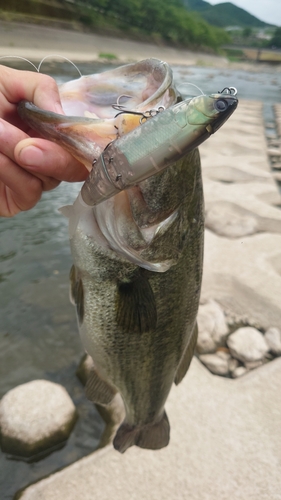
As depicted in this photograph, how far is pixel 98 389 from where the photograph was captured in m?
1.90

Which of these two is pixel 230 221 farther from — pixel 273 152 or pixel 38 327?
pixel 273 152

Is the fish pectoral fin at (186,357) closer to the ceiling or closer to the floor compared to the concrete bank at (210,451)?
closer to the ceiling

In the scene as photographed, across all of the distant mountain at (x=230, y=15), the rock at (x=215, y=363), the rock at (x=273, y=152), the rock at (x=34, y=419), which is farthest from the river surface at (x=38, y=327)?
the distant mountain at (x=230, y=15)

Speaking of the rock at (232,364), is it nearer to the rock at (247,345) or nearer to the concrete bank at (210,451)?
the rock at (247,345)

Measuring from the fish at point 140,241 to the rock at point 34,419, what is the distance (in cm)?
66

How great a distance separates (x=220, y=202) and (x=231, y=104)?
508cm

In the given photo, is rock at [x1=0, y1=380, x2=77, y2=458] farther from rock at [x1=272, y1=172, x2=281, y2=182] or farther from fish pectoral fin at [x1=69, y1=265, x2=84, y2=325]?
rock at [x1=272, y1=172, x2=281, y2=182]

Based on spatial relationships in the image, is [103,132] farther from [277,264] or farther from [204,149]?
[204,149]

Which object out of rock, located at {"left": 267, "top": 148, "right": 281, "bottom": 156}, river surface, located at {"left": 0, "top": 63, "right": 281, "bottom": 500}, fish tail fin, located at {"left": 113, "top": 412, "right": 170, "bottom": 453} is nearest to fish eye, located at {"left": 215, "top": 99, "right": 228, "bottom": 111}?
river surface, located at {"left": 0, "top": 63, "right": 281, "bottom": 500}

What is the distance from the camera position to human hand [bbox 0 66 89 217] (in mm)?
1246

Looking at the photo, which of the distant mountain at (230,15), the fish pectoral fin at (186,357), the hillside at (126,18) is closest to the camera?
the fish pectoral fin at (186,357)

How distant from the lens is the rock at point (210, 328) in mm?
2984

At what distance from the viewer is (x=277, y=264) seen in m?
4.30

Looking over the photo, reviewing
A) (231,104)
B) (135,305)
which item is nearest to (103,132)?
(231,104)
